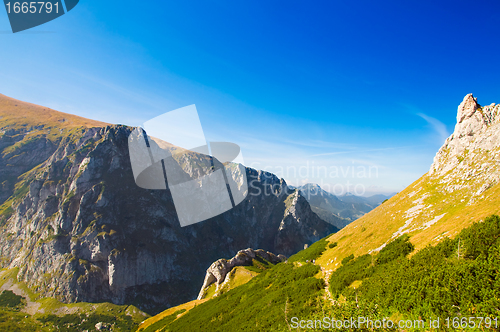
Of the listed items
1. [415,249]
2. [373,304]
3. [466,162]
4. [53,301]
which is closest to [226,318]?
[373,304]

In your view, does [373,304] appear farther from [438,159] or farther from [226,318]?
[438,159]

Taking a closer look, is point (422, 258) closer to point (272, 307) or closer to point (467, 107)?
point (272, 307)

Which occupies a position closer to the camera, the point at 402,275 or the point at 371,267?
the point at 402,275

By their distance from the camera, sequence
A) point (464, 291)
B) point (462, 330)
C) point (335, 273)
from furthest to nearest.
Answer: point (335, 273) < point (464, 291) < point (462, 330)

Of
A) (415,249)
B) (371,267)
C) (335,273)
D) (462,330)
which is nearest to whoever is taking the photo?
(462,330)

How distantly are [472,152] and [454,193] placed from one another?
1196 centimetres

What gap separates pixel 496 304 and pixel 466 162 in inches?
1447

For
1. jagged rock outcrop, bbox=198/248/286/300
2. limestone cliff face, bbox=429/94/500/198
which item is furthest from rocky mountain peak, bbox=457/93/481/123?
jagged rock outcrop, bbox=198/248/286/300

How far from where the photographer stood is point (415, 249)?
25.7 meters

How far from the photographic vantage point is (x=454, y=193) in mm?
34750

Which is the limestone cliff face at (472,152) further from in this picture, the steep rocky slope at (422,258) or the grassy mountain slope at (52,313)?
the grassy mountain slope at (52,313)

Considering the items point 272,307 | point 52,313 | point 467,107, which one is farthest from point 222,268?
point 52,313

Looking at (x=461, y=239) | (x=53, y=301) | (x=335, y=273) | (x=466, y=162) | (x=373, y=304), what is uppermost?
(x=466, y=162)

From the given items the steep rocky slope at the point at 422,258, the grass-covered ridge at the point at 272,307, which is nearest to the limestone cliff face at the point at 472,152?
the steep rocky slope at the point at 422,258
